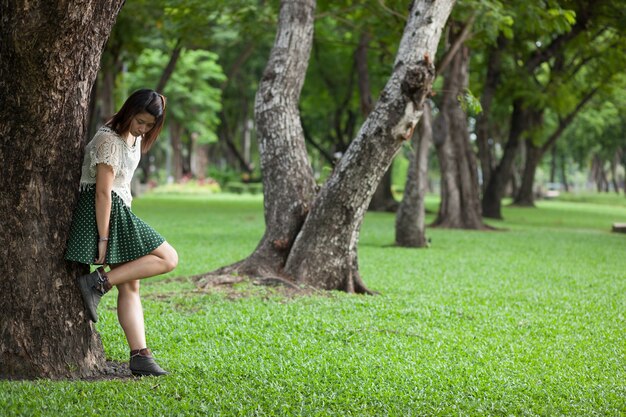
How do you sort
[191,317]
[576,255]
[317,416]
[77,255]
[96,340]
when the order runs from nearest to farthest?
[317,416] < [77,255] < [96,340] < [191,317] < [576,255]

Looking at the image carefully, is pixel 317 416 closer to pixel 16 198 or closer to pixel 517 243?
pixel 16 198

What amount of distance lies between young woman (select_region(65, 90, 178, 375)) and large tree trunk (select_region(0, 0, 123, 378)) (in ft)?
0.34

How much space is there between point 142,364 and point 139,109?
4.96ft

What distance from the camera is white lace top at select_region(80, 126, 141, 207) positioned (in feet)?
16.8

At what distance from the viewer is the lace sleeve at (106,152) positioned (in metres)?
5.10

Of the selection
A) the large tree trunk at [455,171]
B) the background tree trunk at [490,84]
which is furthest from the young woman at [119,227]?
the background tree trunk at [490,84]

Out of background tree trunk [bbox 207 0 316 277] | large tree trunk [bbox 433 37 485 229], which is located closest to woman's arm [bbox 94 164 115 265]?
background tree trunk [bbox 207 0 316 277]

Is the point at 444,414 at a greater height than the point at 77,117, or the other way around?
the point at 77,117

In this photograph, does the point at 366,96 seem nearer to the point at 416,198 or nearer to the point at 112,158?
the point at 416,198

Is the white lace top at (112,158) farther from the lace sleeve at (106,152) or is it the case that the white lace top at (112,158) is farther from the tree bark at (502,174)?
the tree bark at (502,174)

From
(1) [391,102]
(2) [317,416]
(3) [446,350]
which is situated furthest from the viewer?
(1) [391,102]

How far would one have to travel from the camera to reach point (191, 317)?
752 cm

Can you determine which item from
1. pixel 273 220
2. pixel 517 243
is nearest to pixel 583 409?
pixel 273 220

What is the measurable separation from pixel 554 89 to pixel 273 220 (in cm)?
1808
